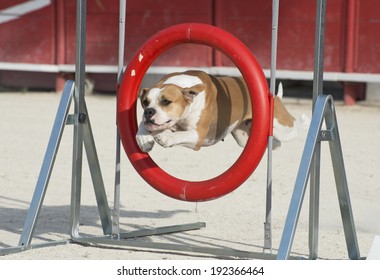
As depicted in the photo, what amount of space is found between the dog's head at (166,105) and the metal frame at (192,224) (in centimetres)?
34

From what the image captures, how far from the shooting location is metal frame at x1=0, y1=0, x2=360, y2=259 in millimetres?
4074

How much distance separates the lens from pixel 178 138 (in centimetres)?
424

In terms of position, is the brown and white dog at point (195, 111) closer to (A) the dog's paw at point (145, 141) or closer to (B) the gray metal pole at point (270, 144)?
(A) the dog's paw at point (145, 141)

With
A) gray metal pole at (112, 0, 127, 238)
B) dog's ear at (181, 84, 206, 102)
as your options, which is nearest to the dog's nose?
dog's ear at (181, 84, 206, 102)

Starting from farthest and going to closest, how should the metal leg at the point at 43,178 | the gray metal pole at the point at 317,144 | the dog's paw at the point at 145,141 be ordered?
the metal leg at the point at 43,178 < the dog's paw at the point at 145,141 < the gray metal pole at the point at 317,144

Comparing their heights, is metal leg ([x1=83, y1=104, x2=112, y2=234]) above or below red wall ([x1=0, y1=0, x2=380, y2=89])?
below

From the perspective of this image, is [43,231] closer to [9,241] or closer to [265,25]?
[9,241]

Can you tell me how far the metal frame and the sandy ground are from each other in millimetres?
65

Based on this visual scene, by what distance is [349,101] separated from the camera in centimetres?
953

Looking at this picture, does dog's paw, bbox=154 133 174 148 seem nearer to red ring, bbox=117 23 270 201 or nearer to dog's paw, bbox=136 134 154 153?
dog's paw, bbox=136 134 154 153

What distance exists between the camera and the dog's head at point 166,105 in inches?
165

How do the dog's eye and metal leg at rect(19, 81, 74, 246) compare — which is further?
metal leg at rect(19, 81, 74, 246)

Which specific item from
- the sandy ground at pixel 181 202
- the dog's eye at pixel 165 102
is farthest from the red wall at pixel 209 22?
the dog's eye at pixel 165 102

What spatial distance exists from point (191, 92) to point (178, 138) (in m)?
0.19
